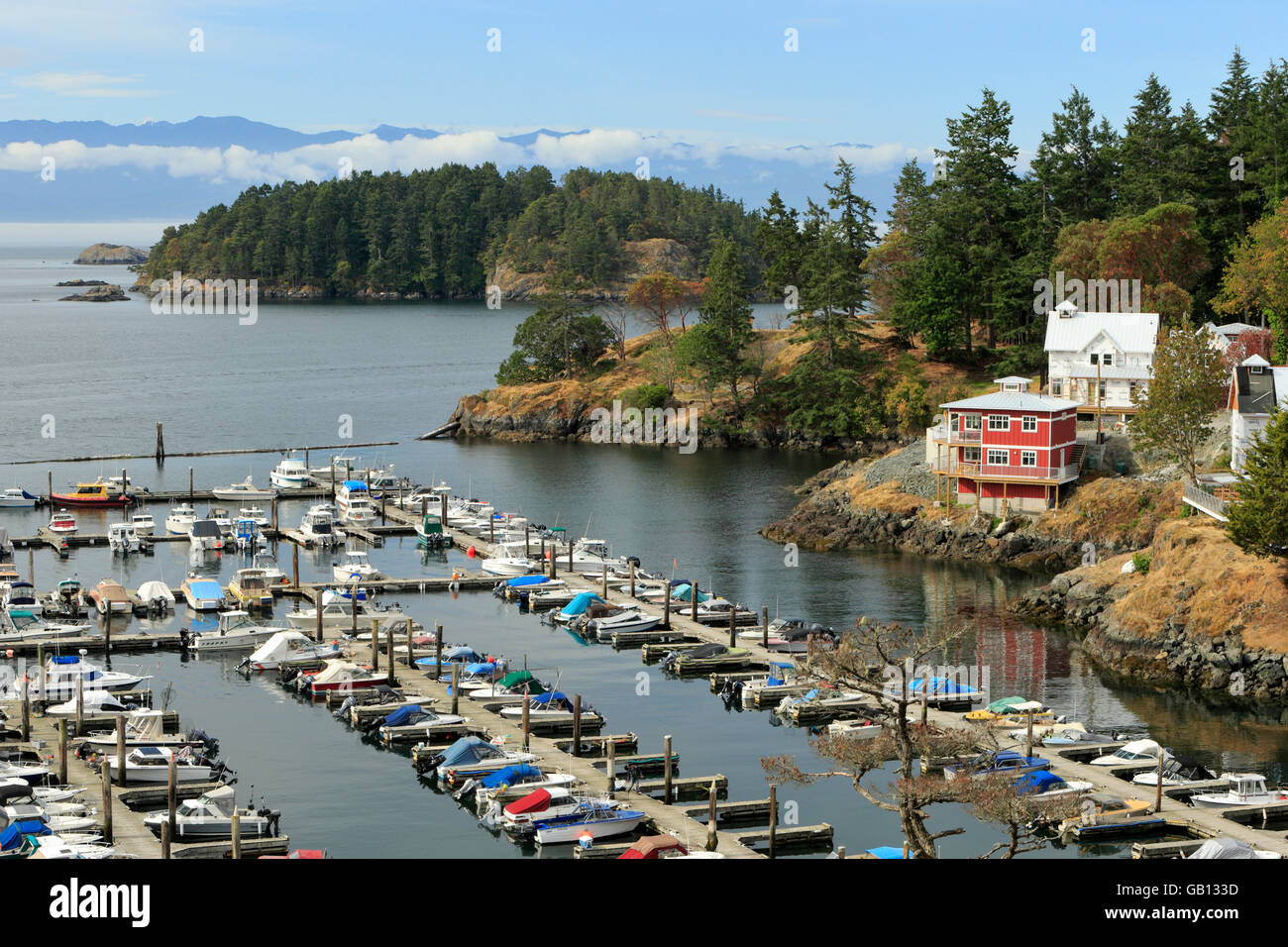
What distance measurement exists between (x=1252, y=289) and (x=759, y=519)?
34.8m

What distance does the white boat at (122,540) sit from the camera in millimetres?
77000

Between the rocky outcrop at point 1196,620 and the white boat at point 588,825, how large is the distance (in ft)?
82.0

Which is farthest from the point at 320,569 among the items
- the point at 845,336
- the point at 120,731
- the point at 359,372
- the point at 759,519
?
the point at 359,372

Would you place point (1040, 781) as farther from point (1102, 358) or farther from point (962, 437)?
point (1102, 358)

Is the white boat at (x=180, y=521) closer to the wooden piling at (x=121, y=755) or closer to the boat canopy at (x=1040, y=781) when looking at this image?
the wooden piling at (x=121, y=755)

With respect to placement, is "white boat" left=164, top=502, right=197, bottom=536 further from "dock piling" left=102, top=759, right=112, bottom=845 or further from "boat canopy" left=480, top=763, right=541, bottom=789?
"dock piling" left=102, top=759, right=112, bottom=845

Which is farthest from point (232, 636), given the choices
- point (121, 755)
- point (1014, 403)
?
point (1014, 403)

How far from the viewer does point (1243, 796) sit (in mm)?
38000

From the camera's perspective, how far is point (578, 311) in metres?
138

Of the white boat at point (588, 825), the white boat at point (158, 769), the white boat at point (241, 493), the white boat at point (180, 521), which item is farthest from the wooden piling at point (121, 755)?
the white boat at point (241, 493)

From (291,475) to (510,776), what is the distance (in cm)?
6106

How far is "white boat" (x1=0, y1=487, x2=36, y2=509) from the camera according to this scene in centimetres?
8975
